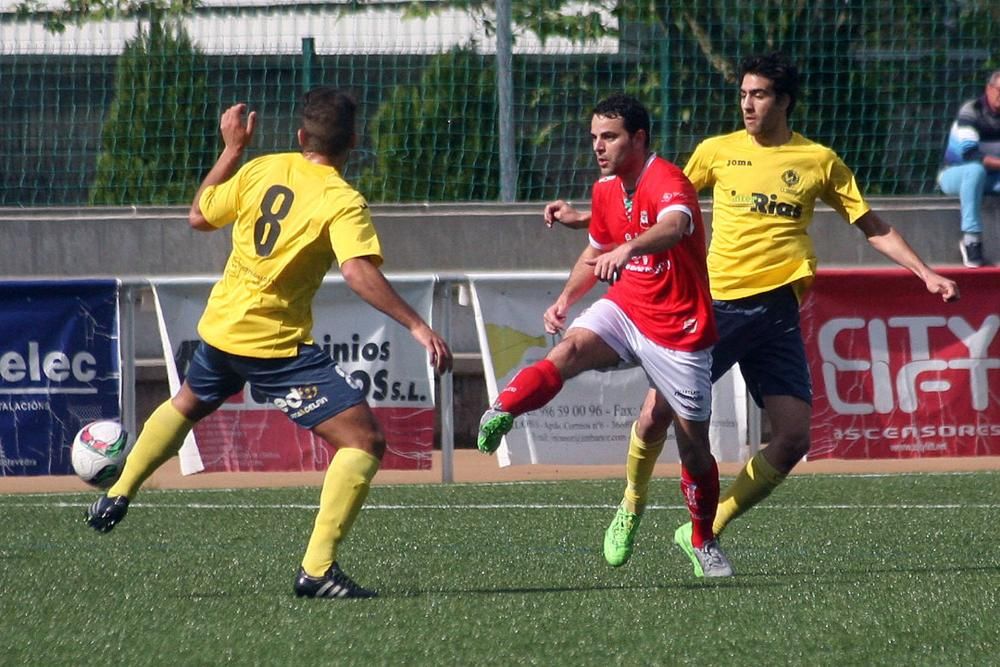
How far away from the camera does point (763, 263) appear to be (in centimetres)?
683

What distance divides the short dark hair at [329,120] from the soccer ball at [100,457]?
55.4 inches

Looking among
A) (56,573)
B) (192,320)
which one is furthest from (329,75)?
(56,573)

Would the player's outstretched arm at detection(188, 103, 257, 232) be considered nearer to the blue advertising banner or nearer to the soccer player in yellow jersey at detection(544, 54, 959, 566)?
the soccer player in yellow jersey at detection(544, 54, 959, 566)

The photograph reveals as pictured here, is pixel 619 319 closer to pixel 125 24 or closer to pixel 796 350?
pixel 796 350

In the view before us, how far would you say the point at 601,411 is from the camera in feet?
35.7

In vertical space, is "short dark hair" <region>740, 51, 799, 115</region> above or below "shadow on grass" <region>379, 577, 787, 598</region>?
above

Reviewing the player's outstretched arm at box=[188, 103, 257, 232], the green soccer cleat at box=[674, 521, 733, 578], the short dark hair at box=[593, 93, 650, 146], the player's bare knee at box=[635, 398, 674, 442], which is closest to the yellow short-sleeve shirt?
the player's bare knee at box=[635, 398, 674, 442]

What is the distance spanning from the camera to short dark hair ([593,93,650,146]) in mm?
6141

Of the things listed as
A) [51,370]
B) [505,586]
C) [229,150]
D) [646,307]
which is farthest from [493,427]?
[51,370]

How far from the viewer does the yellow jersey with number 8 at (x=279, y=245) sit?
5812 millimetres

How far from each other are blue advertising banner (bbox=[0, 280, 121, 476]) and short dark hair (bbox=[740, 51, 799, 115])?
506 cm

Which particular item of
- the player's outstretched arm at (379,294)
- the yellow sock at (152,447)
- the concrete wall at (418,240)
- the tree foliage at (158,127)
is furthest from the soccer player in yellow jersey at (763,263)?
the tree foliage at (158,127)

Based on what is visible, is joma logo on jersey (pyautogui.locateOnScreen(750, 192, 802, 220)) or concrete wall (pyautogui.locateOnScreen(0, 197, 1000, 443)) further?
concrete wall (pyautogui.locateOnScreen(0, 197, 1000, 443))

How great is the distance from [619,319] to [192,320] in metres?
5.00
